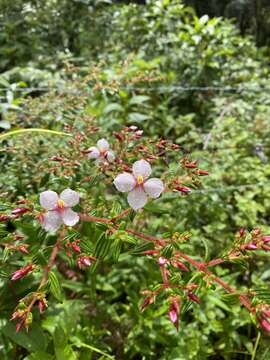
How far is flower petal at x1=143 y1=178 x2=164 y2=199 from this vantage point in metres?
1.01

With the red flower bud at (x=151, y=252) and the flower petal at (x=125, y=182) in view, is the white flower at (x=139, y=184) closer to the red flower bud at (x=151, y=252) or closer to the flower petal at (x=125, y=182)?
the flower petal at (x=125, y=182)

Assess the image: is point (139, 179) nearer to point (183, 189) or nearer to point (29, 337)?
point (183, 189)

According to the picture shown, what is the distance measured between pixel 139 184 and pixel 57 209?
A: 19 centimetres

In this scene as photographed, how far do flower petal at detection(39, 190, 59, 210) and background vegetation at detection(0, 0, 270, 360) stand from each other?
0.54ft

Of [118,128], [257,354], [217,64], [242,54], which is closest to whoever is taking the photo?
[257,354]

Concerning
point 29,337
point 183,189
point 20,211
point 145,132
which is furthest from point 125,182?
point 145,132

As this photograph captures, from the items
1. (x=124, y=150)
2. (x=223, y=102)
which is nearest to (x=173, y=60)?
(x=223, y=102)

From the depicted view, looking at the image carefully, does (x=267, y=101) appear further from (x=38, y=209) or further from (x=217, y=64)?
(x=38, y=209)

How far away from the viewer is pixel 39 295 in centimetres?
92

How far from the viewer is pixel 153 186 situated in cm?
102

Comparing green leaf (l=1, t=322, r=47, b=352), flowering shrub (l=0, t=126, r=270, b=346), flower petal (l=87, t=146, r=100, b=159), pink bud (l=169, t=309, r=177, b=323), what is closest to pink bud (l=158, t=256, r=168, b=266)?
flowering shrub (l=0, t=126, r=270, b=346)

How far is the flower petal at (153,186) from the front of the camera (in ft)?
3.33

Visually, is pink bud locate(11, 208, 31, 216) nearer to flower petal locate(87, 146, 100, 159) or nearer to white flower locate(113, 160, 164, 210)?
white flower locate(113, 160, 164, 210)

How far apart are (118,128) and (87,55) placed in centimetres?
158
